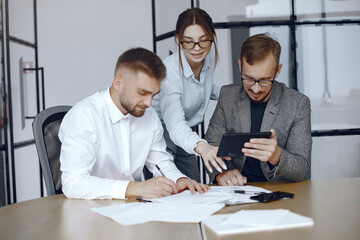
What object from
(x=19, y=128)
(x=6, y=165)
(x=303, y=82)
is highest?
(x=303, y=82)

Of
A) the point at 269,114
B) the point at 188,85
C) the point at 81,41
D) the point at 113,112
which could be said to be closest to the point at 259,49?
the point at 269,114

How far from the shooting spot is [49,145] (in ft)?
5.92

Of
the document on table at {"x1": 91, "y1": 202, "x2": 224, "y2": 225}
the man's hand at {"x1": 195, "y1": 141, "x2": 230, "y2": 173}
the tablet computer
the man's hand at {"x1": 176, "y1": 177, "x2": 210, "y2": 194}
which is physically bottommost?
the document on table at {"x1": 91, "y1": 202, "x2": 224, "y2": 225}

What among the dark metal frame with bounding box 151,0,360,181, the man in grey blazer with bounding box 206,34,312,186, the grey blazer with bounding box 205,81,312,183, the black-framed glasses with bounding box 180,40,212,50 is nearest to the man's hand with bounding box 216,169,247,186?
the man in grey blazer with bounding box 206,34,312,186

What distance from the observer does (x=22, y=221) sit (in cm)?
124

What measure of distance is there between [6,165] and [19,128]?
1.55 feet

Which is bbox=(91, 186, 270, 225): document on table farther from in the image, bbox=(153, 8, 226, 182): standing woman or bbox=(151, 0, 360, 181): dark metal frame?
bbox=(151, 0, 360, 181): dark metal frame

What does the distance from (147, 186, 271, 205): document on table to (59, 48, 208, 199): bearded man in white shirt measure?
49mm

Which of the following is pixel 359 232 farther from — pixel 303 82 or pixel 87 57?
pixel 87 57

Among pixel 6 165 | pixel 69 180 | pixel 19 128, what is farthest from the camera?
pixel 19 128

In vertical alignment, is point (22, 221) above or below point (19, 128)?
below

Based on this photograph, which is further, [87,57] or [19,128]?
[87,57]

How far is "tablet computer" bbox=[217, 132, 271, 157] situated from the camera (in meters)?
1.54

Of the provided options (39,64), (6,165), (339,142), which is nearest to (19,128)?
(6,165)
